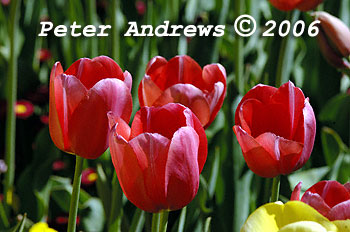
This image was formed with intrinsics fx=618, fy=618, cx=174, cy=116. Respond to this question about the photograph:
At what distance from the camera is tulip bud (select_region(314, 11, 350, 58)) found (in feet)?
2.87

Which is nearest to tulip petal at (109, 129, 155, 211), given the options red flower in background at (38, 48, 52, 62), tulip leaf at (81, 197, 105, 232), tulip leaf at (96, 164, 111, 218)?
tulip leaf at (96, 164, 111, 218)

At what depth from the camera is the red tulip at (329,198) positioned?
0.48 meters

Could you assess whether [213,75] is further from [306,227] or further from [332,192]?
[306,227]

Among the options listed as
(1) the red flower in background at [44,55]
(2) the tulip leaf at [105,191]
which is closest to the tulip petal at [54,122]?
(2) the tulip leaf at [105,191]

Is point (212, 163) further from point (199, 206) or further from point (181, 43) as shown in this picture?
point (181, 43)

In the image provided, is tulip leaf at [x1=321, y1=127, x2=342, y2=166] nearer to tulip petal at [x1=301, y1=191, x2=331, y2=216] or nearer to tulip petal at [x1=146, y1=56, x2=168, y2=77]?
tulip petal at [x1=146, y1=56, x2=168, y2=77]

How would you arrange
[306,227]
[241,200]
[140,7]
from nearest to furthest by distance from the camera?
[306,227]
[241,200]
[140,7]

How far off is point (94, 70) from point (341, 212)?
30 cm

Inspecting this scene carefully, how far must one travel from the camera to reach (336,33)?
2.90 ft

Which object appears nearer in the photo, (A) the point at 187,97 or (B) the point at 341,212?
(B) the point at 341,212

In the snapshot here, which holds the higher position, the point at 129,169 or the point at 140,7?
the point at 129,169

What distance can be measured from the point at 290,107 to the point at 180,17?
0.95 meters

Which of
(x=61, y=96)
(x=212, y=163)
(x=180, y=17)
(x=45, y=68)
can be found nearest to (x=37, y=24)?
(x=45, y=68)

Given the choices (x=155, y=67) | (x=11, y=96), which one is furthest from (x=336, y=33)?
(x=11, y=96)
